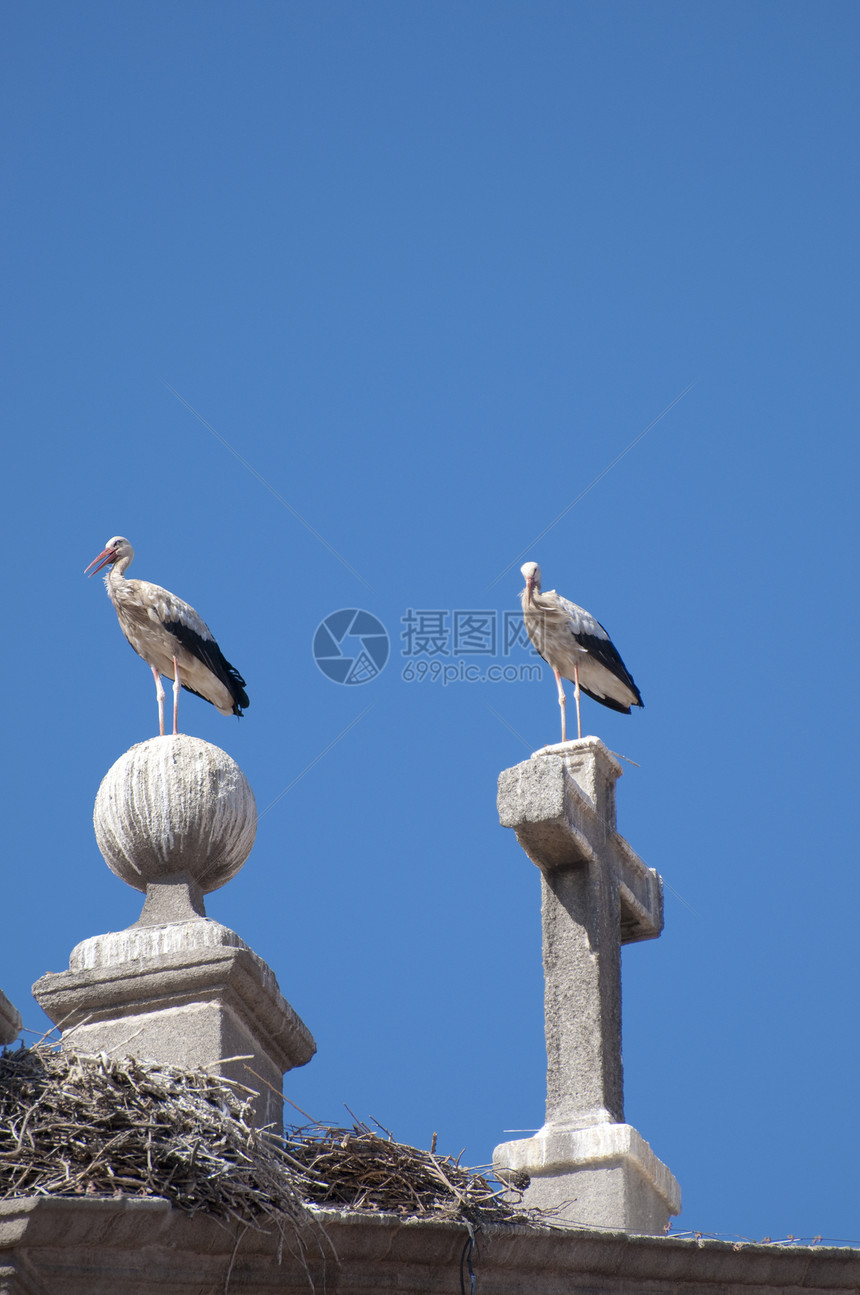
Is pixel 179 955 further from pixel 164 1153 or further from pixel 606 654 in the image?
pixel 606 654

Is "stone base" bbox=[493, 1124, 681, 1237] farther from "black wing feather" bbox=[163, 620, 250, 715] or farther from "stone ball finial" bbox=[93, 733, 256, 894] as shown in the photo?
"black wing feather" bbox=[163, 620, 250, 715]

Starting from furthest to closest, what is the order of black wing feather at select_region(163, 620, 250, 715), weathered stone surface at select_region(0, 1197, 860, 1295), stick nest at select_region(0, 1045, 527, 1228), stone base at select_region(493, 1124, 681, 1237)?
1. black wing feather at select_region(163, 620, 250, 715)
2. stone base at select_region(493, 1124, 681, 1237)
3. stick nest at select_region(0, 1045, 527, 1228)
4. weathered stone surface at select_region(0, 1197, 860, 1295)

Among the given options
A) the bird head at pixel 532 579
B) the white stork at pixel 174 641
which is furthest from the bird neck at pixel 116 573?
the bird head at pixel 532 579

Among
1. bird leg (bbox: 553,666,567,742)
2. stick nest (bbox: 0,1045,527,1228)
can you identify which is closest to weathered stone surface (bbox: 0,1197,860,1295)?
A: stick nest (bbox: 0,1045,527,1228)

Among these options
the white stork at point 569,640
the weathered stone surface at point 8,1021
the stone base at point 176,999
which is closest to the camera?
the weathered stone surface at point 8,1021

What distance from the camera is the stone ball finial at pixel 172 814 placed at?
6582mm

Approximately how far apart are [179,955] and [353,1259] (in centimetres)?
141

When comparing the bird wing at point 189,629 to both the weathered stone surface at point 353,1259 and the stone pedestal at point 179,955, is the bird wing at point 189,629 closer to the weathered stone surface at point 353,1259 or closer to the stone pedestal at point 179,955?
the stone pedestal at point 179,955

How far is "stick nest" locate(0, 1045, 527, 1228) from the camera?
4.79 metres

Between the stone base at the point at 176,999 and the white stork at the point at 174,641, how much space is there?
3498 millimetres

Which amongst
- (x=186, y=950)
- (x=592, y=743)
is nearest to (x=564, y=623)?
(x=592, y=743)

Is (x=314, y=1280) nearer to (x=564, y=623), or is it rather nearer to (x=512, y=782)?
(x=512, y=782)

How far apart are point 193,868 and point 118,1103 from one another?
1708 millimetres

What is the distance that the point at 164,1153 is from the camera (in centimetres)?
484
